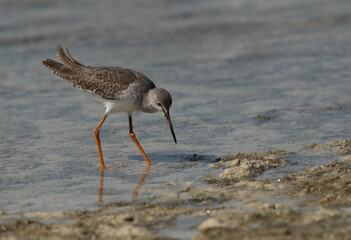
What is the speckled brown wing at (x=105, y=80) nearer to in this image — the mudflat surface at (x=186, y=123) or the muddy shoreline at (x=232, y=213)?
the mudflat surface at (x=186, y=123)

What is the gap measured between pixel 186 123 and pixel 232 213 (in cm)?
436

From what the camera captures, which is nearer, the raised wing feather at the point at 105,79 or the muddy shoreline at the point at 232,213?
the muddy shoreline at the point at 232,213

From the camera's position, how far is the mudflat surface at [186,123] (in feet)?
19.5

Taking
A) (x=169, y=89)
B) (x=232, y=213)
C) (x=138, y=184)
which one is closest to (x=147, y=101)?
(x=138, y=184)

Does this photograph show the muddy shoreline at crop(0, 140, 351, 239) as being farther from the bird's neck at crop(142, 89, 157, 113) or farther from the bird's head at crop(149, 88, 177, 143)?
the bird's neck at crop(142, 89, 157, 113)

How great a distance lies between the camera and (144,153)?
8250mm

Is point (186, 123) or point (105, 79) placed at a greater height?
point (105, 79)

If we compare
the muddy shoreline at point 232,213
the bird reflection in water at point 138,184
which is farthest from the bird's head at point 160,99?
the muddy shoreline at point 232,213

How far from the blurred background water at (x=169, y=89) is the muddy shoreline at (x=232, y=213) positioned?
1.31 feet

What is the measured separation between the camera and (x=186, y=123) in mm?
9945

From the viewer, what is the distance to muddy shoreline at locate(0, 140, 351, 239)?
5219 millimetres

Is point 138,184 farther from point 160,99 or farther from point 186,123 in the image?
point 186,123

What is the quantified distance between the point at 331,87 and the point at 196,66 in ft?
11.1

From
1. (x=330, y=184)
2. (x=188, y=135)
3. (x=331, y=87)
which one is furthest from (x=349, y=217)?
(x=331, y=87)
